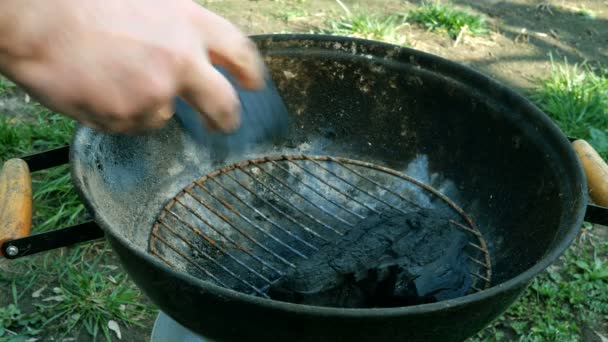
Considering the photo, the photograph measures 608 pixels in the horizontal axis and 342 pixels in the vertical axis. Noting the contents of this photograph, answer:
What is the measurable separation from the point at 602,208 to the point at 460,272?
353mm

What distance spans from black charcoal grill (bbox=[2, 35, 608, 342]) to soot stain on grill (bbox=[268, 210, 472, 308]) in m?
0.08

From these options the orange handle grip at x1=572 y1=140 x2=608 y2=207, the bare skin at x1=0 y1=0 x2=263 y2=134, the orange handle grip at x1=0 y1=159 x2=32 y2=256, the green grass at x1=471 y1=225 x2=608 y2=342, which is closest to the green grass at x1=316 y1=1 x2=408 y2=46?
the green grass at x1=471 y1=225 x2=608 y2=342

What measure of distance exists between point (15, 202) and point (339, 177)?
0.90m

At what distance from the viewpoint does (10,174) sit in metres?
1.66

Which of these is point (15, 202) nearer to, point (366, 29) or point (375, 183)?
point (375, 183)

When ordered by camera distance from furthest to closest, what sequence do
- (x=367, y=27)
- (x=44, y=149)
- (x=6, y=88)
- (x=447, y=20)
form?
(x=447, y=20), (x=367, y=27), (x=6, y=88), (x=44, y=149)

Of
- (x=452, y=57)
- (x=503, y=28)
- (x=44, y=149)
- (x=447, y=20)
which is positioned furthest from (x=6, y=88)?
(x=503, y=28)

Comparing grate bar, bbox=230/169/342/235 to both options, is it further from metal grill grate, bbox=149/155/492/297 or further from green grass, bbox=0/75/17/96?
green grass, bbox=0/75/17/96

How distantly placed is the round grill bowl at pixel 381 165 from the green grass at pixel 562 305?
64 centimetres

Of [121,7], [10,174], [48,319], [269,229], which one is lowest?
[48,319]

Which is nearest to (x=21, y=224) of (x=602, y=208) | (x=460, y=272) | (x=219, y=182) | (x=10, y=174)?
(x=10, y=174)

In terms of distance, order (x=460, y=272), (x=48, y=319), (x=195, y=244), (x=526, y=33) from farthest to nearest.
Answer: (x=526, y=33), (x=48, y=319), (x=195, y=244), (x=460, y=272)

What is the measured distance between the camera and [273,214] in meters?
1.98

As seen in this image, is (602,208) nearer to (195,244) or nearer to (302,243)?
(302,243)
